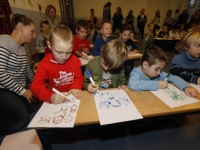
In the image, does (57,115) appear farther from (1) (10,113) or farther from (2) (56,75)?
(1) (10,113)

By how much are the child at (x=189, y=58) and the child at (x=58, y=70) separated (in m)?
1.01

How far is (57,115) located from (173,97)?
750 mm

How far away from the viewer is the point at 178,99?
2.66 feet

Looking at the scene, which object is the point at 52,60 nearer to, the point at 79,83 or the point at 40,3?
the point at 79,83

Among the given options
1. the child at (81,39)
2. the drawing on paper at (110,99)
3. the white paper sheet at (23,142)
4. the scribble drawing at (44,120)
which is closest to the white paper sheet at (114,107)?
the drawing on paper at (110,99)

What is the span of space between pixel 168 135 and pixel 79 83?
1.03m

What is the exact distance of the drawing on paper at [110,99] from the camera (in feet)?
2.47

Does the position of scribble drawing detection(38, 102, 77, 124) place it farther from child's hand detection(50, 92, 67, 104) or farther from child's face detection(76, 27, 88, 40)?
child's face detection(76, 27, 88, 40)

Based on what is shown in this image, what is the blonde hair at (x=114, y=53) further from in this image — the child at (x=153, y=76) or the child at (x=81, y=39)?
the child at (x=81, y=39)

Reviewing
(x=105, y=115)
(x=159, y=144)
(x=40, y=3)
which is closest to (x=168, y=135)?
(x=159, y=144)

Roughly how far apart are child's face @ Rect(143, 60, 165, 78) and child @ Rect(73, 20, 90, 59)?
123 cm

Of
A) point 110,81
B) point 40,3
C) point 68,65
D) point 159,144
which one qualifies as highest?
point 40,3

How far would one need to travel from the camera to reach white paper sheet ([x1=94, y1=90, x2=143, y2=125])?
0.64 meters

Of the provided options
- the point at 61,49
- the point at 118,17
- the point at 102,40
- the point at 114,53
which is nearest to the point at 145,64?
the point at 114,53
